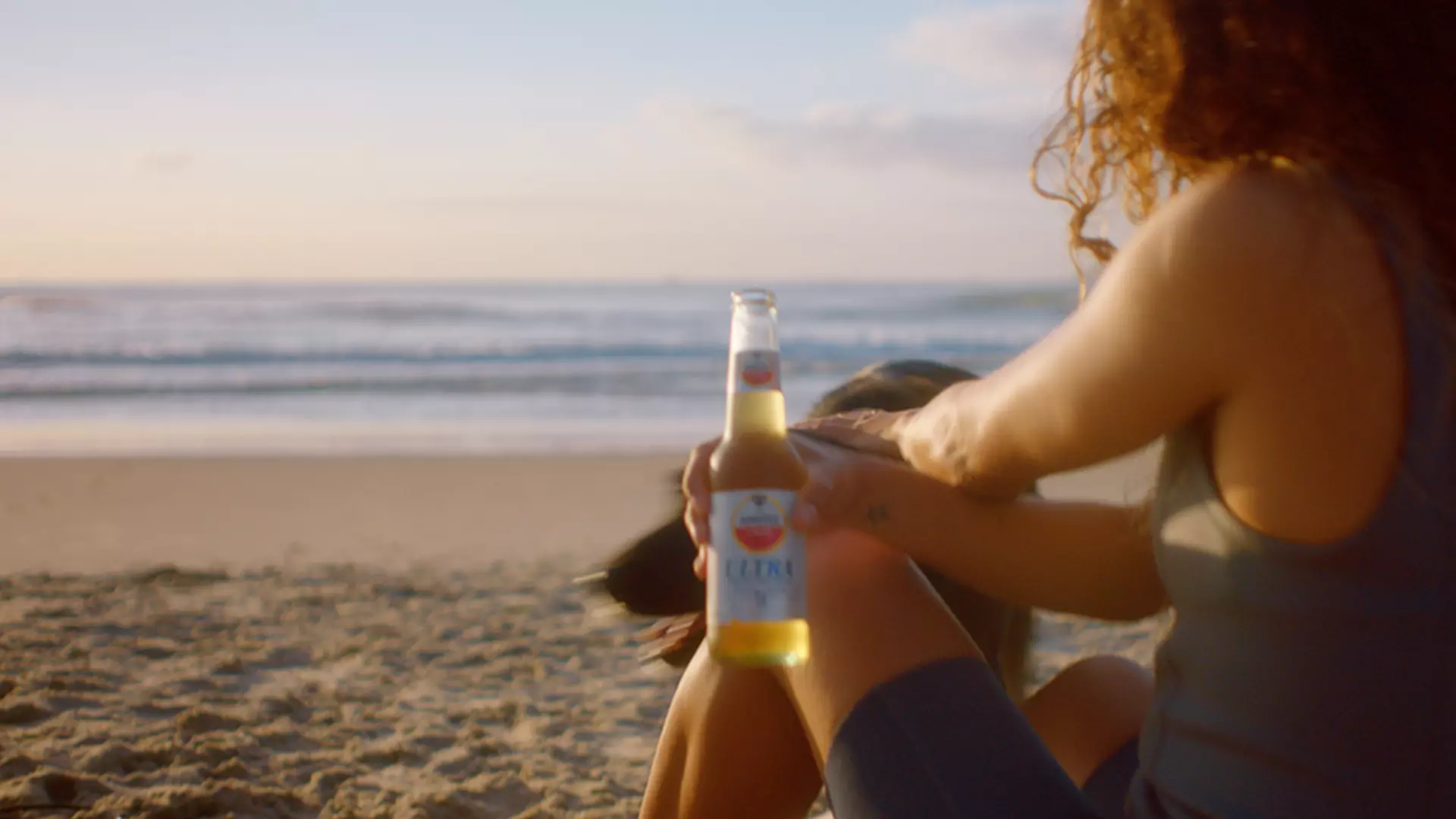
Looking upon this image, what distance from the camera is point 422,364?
1450cm

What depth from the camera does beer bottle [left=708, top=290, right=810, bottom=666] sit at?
173cm

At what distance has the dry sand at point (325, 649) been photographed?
3043 millimetres

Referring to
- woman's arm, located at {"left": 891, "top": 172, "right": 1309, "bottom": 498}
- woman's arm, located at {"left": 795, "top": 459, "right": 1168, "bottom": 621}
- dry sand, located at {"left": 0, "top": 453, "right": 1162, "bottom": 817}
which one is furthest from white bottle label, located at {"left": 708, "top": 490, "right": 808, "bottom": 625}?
dry sand, located at {"left": 0, "top": 453, "right": 1162, "bottom": 817}

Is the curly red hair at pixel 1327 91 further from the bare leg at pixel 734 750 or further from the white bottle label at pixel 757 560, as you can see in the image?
the bare leg at pixel 734 750

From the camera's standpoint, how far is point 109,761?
299cm

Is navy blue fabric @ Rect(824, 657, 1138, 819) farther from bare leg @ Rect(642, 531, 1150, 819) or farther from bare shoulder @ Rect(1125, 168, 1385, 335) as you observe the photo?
bare shoulder @ Rect(1125, 168, 1385, 335)

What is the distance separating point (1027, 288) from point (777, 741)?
27053 mm

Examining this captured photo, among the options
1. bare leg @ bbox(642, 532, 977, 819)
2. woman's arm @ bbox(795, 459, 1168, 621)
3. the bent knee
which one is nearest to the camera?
bare leg @ bbox(642, 532, 977, 819)

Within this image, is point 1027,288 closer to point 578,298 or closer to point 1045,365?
point 578,298

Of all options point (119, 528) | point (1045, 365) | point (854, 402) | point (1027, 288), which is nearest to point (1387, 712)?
point (1045, 365)

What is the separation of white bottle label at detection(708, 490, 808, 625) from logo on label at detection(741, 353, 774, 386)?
0.68ft

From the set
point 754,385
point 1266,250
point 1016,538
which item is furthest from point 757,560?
point 1266,250

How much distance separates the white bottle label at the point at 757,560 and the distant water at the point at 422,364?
7.15 meters

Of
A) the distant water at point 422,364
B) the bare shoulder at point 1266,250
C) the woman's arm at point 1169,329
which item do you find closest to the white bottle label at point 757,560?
the woman's arm at point 1169,329
